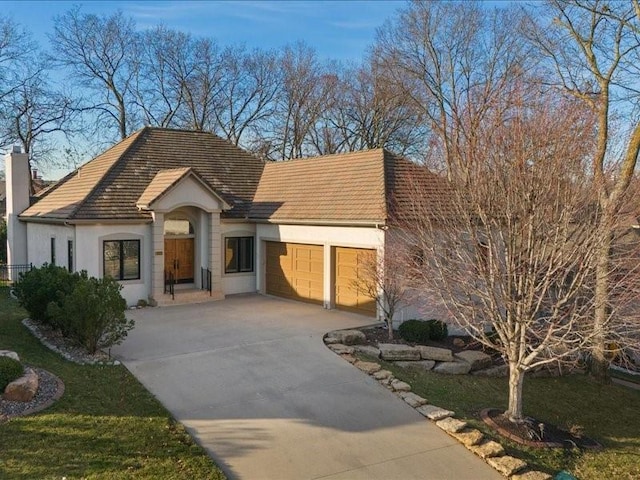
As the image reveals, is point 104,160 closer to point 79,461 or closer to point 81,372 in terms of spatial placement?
point 81,372

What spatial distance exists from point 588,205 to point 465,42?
25.2 m

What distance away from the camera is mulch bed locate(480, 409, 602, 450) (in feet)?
27.6

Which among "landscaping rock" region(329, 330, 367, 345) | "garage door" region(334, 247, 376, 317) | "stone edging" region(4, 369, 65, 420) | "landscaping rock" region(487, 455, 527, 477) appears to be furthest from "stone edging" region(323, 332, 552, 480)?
"stone edging" region(4, 369, 65, 420)

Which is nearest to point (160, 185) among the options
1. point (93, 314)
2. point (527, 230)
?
point (93, 314)

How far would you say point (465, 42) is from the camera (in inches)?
1216

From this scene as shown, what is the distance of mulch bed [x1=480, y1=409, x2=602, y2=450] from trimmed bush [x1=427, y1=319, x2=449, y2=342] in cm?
441

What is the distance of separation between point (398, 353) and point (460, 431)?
3.85 meters

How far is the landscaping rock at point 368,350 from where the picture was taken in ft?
39.3

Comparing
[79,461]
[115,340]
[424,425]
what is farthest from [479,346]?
[79,461]

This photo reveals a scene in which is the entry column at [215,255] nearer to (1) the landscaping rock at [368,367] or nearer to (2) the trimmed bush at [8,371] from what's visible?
(1) the landscaping rock at [368,367]

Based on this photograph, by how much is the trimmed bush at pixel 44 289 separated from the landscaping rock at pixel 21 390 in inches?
162

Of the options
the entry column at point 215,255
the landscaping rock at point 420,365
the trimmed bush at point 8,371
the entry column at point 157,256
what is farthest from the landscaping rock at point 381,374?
the entry column at point 157,256

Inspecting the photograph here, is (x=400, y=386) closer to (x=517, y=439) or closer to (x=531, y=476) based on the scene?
(x=517, y=439)

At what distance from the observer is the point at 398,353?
1202cm
